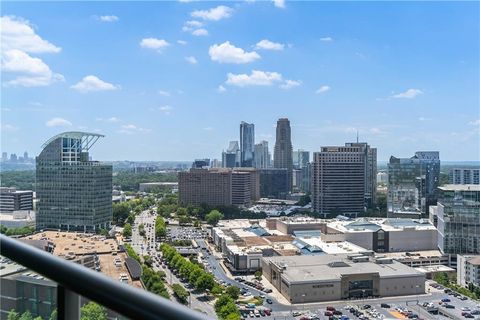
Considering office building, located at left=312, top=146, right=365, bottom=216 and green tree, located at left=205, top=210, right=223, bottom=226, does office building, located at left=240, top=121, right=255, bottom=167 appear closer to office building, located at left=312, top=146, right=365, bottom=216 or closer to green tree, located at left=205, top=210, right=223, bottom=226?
office building, located at left=312, top=146, right=365, bottom=216

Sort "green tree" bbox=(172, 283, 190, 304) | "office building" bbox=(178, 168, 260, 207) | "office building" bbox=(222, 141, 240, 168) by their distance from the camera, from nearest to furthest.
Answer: "green tree" bbox=(172, 283, 190, 304) → "office building" bbox=(178, 168, 260, 207) → "office building" bbox=(222, 141, 240, 168)

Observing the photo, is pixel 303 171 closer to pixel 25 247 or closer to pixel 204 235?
pixel 204 235

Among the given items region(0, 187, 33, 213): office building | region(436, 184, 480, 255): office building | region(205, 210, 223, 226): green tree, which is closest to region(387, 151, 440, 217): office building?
region(436, 184, 480, 255): office building

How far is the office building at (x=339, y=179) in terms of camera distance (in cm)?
1223

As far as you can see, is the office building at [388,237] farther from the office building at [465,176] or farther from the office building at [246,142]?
the office building at [246,142]

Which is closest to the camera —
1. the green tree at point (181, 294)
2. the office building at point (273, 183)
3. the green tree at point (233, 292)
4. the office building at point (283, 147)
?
the green tree at point (181, 294)

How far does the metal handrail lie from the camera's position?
0.19 metres

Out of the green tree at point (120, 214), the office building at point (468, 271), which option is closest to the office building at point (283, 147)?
the green tree at point (120, 214)

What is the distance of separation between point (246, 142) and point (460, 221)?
17.8 meters

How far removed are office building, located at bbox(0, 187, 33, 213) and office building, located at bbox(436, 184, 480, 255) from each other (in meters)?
8.89

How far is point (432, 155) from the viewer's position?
40.4ft

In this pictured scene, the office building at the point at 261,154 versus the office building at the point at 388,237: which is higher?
the office building at the point at 261,154

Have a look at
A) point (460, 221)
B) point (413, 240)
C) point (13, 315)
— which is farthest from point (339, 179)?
point (13, 315)

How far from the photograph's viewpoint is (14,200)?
35.7 ft
